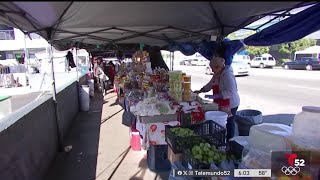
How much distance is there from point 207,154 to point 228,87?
8.44ft

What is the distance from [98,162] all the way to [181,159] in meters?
2.66

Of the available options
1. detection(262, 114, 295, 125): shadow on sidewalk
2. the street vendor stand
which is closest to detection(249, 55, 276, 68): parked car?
detection(262, 114, 295, 125): shadow on sidewalk

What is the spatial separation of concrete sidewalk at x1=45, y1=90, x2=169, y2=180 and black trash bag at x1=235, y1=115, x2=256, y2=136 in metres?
1.81

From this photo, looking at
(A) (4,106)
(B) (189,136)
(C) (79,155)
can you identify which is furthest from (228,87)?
(A) (4,106)

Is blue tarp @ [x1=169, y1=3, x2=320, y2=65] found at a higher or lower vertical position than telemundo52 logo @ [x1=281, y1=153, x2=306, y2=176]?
higher

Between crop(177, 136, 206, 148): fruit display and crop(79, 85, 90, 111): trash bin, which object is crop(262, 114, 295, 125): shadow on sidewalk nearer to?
crop(177, 136, 206, 148): fruit display

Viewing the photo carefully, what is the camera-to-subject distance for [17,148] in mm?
3652

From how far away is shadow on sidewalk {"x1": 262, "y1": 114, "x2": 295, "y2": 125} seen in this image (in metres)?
7.84

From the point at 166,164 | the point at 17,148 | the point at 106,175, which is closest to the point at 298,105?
the point at 166,164

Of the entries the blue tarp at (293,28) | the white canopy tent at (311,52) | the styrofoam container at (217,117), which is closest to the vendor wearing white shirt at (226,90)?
the styrofoam container at (217,117)

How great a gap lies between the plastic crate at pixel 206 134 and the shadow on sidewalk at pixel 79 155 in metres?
1.97

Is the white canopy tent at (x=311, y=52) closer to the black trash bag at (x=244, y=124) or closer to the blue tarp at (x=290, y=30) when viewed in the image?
the black trash bag at (x=244, y=124)

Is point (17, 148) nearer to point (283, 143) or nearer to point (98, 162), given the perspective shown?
point (98, 162)

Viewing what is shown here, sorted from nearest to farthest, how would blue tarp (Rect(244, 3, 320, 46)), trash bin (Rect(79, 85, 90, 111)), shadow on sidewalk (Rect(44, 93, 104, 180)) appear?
blue tarp (Rect(244, 3, 320, 46)), shadow on sidewalk (Rect(44, 93, 104, 180)), trash bin (Rect(79, 85, 90, 111))
